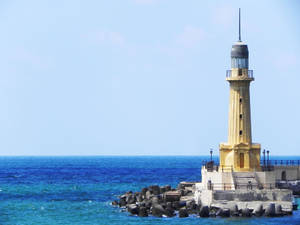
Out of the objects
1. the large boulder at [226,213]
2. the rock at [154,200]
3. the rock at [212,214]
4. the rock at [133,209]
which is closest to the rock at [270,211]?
the large boulder at [226,213]

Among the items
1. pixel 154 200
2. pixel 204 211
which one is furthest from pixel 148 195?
pixel 204 211

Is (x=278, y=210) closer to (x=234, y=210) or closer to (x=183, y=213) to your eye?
(x=234, y=210)

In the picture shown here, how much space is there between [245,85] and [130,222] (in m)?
13.4

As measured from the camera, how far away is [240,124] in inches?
2559

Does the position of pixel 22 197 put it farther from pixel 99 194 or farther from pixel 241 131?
pixel 241 131

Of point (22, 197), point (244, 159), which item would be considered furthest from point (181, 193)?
point (22, 197)

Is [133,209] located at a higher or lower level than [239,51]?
lower

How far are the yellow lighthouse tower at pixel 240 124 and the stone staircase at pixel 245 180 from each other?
1712 mm

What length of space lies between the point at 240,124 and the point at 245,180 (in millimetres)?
4557

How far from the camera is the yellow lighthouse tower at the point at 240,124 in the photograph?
64750 mm

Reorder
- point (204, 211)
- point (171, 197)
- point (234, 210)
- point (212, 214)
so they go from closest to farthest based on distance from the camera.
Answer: point (204, 211)
point (234, 210)
point (212, 214)
point (171, 197)

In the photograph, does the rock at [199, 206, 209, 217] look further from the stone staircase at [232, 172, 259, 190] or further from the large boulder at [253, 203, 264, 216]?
the stone staircase at [232, 172, 259, 190]

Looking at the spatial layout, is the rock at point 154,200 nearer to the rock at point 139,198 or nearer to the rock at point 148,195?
the rock at point 148,195

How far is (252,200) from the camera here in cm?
6016
